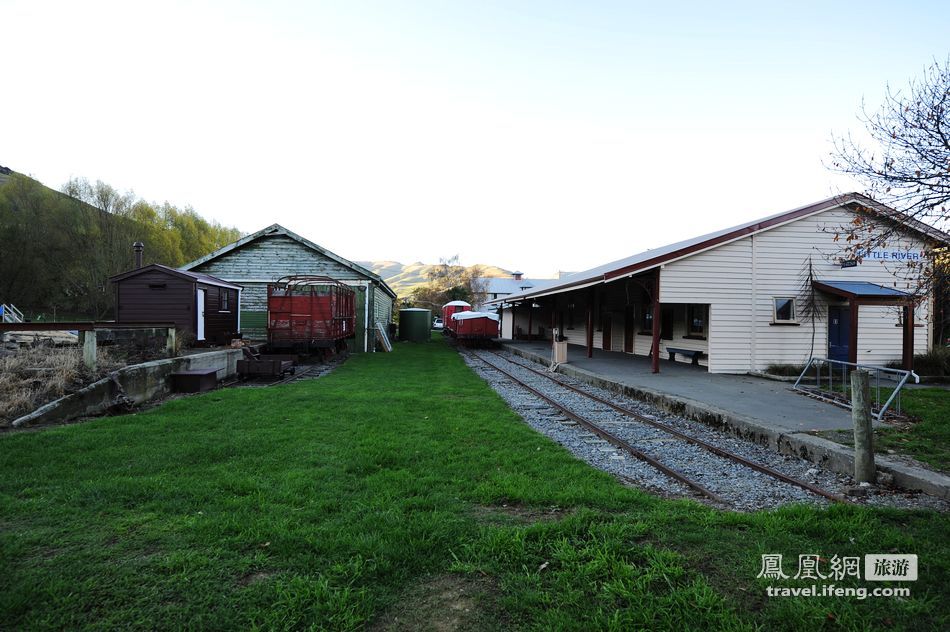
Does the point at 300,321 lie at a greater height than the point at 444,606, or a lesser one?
greater

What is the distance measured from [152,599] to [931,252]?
10.7 m

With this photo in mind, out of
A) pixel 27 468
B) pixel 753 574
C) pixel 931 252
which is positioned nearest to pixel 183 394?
pixel 27 468

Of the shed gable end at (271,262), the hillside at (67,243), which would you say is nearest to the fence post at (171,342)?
the shed gable end at (271,262)

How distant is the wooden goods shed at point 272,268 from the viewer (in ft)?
70.4

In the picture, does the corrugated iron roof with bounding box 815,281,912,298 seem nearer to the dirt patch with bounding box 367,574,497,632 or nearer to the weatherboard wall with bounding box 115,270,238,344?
the dirt patch with bounding box 367,574,497,632

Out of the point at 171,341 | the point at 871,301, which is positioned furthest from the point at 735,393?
the point at 171,341

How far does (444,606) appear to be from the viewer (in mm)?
2750

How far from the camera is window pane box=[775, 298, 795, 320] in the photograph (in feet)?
45.7

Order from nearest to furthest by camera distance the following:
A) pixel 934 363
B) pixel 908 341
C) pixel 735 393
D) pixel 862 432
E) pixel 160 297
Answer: pixel 862 432, pixel 735 393, pixel 908 341, pixel 934 363, pixel 160 297

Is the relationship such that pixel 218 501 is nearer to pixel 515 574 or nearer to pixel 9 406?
pixel 515 574

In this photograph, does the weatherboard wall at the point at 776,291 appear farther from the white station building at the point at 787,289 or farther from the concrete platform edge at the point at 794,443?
the concrete platform edge at the point at 794,443

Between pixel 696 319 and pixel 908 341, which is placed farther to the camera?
pixel 696 319

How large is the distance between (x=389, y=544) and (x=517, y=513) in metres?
1.21

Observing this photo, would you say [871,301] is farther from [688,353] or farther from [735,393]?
[735,393]
